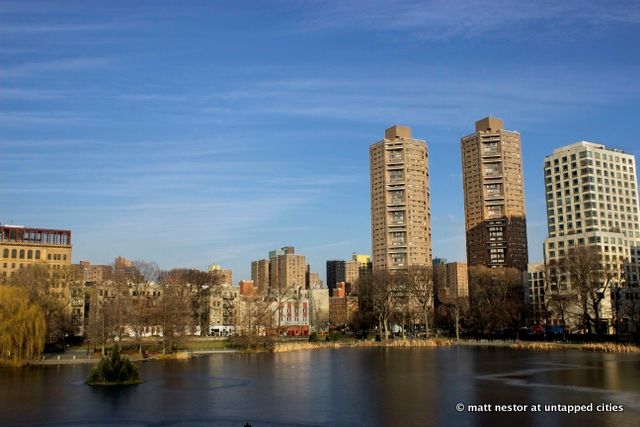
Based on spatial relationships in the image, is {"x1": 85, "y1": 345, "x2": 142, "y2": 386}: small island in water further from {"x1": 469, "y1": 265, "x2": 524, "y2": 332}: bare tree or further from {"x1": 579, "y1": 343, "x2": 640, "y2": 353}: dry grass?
{"x1": 469, "y1": 265, "x2": 524, "y2": 332}: bare tree

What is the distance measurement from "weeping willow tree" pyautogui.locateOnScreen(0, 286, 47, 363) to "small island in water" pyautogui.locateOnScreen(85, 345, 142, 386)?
1883 centimetres

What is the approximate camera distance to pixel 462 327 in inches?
6417

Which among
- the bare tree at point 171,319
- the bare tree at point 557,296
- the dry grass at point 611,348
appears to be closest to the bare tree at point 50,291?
the bare tree at point 171,319

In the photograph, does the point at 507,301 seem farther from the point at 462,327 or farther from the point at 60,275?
the point at 60,275

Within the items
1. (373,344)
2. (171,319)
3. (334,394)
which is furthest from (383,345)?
(334,394)

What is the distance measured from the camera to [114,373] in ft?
177

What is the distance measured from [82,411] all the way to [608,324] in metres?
121

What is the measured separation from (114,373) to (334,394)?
Result: 798 inches

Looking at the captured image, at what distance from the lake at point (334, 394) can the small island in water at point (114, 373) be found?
175cm

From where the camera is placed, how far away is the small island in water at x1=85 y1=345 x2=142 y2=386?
53531 millimetres

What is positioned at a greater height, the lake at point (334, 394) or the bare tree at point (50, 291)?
the bare tree at point (50, 291)

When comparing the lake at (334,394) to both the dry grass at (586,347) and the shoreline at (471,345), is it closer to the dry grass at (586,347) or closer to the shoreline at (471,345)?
the dry grass at (586,347)

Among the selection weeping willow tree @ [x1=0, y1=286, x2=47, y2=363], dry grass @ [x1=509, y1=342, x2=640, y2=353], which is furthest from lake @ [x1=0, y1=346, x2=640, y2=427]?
dry grass @ [x1=509, y1=342, x2=640, y2=353]

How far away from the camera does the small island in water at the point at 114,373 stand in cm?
5353
